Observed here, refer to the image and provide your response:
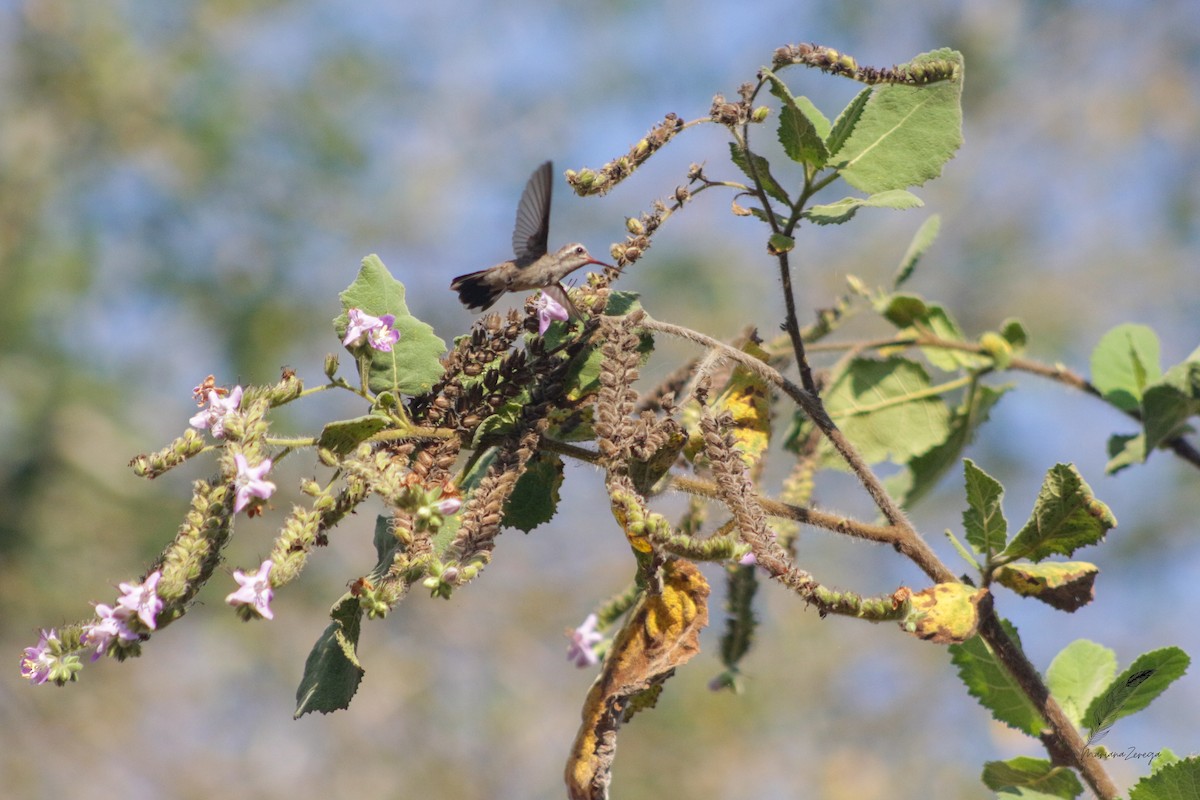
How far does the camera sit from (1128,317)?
11211 millimetres

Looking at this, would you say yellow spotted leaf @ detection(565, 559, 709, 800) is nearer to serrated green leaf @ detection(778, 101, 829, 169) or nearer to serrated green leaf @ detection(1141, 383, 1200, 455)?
serrated green leaf @ detection(778, 101, 829, 169)

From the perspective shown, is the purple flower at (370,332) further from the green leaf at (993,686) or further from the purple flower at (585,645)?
the green leaf at (993,686)

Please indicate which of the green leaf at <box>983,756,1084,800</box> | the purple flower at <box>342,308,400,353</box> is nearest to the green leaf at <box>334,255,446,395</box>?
the purple flower at <box>342,308,400,353</box>

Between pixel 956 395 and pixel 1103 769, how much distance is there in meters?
1.11

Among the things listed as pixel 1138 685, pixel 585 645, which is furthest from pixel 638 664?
pixel 1138 685

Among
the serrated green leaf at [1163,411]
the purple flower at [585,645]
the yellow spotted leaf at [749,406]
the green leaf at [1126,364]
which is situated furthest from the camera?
the green leaf at [1126,364]

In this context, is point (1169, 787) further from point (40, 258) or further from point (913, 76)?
point (40, 258)

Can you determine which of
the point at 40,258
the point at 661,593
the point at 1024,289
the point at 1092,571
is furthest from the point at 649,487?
the point at 1024,289

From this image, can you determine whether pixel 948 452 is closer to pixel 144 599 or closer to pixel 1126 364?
pixel 1126 364

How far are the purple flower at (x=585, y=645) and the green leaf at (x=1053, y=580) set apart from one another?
602 millimetres

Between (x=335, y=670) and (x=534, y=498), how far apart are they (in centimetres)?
36

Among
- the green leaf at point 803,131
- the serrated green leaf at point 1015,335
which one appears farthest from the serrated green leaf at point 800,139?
the serrated green leaf at point 1015,335

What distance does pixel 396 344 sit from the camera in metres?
1.32

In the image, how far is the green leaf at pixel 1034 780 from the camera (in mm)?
1348
